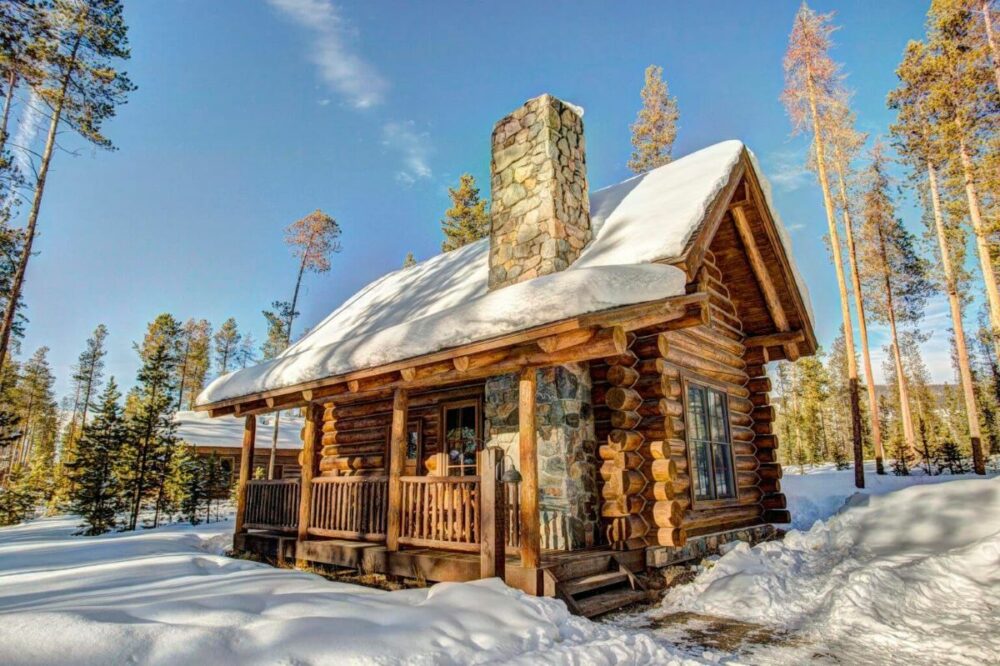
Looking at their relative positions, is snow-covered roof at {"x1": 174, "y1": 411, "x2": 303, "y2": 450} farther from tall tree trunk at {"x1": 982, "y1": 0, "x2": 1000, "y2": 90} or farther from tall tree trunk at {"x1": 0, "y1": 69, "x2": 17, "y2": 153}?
tall tree trunk at {"x1": 982, "y1": 0, "x2": 1000, "y2": 90}

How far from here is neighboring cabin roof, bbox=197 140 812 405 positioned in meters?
5.59

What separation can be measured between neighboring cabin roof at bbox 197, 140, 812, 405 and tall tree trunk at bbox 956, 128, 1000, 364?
10995 millimetres

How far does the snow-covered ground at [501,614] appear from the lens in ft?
11.4

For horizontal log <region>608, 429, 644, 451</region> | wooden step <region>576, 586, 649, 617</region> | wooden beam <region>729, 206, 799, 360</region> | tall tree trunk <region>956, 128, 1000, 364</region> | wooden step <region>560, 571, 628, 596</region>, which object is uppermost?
tall tree trunk <region>956, 128, 1000, 364</region>

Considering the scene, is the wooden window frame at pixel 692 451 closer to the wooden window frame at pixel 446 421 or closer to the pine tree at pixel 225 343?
the wooden window frame at pixel 446 421

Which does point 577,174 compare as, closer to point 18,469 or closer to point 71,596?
point 71,596

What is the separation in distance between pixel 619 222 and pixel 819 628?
5.84 m

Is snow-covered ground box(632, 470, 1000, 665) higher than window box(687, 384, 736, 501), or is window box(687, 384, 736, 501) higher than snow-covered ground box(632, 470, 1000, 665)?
window box(687, 384, 736, 501)

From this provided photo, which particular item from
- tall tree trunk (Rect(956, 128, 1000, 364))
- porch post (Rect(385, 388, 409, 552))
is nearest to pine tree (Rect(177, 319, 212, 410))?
porch post (Rect(385, 388, 409, 552))

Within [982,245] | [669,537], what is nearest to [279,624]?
[669,537]

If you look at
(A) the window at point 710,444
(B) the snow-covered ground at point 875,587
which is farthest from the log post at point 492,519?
(A) the window at point 710,444

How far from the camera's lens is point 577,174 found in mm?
→ 9273

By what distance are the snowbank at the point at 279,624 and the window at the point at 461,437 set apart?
3.52 m

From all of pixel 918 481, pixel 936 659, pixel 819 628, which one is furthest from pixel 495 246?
pixel 918 481
